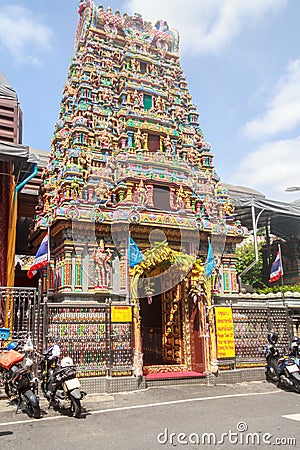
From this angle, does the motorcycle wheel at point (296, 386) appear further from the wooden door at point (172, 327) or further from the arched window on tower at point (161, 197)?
the arched window on tower at point (161, 197)

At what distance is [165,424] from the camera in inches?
266

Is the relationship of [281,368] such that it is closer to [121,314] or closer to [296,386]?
[296,386]

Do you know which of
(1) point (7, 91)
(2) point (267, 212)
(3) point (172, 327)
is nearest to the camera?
(3) point (172, 327)

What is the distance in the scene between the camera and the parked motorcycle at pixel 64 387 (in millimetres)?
7406

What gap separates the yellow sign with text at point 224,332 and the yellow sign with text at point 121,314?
2633 millimetres

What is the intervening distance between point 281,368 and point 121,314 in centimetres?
427

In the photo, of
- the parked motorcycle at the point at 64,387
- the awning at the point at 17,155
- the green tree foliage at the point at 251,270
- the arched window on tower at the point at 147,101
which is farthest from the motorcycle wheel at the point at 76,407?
the green tree foliage at the point at 251,270

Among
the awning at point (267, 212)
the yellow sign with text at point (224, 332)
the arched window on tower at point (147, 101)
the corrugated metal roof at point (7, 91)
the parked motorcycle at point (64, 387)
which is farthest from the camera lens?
the awning at point (267, 212)

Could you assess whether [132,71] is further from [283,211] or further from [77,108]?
[283,211]

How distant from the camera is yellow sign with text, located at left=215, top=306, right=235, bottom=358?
37.0 ft

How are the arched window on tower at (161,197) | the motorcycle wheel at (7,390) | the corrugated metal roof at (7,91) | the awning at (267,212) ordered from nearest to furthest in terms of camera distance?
the motorcycle wheel at (7,390)
the arched window on tower at (161,197)
the corrugated metal roof at (7,91)
the awning at (267,212)

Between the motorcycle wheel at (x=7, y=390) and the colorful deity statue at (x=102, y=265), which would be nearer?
the motorcycle wheel at (x=7, y=390)

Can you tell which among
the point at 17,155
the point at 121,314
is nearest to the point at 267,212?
the point at 121,314

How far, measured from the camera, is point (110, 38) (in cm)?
1759
